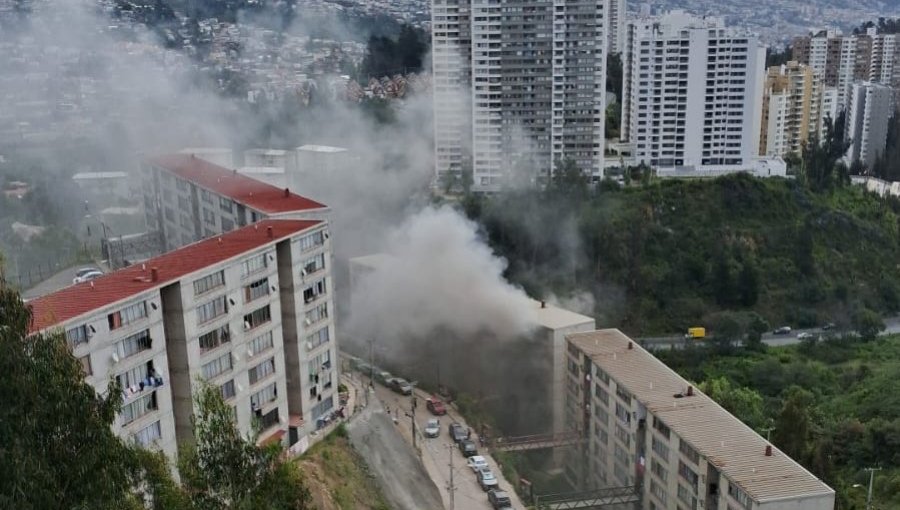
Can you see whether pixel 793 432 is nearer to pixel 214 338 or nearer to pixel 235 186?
pixel 214 338

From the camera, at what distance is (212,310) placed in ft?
57.0

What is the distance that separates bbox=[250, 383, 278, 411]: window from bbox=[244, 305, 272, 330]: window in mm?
1418

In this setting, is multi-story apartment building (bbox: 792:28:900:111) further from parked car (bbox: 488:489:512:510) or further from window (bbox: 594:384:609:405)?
parked car (bbox: 488:489:512:510)

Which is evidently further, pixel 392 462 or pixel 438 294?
pixel 438 294

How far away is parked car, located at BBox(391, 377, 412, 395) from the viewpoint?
26922 mm

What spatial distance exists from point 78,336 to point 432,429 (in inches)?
467

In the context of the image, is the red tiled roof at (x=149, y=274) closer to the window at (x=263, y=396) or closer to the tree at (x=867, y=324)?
the window at (x=263, y=396)

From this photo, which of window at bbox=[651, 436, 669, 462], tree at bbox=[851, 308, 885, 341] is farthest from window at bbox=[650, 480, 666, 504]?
tree at bbox=[851, 308, 885, 341]

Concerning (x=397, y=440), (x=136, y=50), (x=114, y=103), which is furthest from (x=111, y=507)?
(x=136, y=50)

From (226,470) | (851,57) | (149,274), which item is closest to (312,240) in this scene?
(149,274)

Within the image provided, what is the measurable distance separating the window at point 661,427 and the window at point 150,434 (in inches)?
420

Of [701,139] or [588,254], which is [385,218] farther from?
[701,139]

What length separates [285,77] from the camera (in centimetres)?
6219

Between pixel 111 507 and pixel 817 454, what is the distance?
19.8 metres
